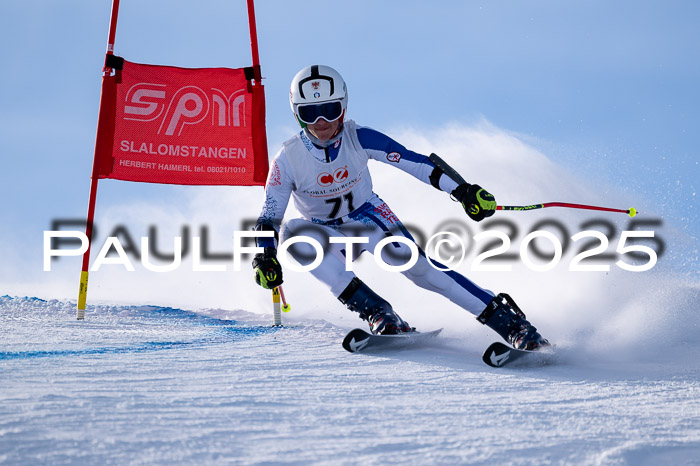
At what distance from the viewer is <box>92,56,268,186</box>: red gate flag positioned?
5992 mm

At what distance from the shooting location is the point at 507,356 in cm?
332

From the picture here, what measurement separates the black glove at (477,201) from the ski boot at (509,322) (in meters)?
0.49

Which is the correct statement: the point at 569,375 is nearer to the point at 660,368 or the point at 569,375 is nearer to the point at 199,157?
the point at 660,368

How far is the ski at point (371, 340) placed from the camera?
354cm

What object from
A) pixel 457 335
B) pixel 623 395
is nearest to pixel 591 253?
pixel 457 335

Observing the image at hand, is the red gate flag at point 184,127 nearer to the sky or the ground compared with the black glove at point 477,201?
nearer to the sky

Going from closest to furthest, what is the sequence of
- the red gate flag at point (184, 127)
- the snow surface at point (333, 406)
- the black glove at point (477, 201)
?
the snow surface at point (333, 406)
the black glove at point (477, 201)
the red gate flag at point (184, 127)

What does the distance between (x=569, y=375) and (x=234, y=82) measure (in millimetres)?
4242

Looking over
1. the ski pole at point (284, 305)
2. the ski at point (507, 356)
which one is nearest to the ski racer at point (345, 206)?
the ski at point (507, 356)

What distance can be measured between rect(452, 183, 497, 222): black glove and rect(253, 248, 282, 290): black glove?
1.13m

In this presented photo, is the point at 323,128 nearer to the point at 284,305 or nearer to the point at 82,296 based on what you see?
the point at 284,305

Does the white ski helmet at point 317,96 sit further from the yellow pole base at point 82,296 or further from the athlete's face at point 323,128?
the yellow pole base at point 82,296

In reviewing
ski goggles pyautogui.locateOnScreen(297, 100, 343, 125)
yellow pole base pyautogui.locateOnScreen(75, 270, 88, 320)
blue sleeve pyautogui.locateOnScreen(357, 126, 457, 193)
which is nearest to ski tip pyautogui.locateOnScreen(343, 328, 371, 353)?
blue sleeve pyautogui.locateOnScreen(357, 126, 457, 193)

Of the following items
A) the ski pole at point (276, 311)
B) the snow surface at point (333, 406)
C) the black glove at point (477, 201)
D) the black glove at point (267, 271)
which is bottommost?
the snow surface at point (333, 406)
